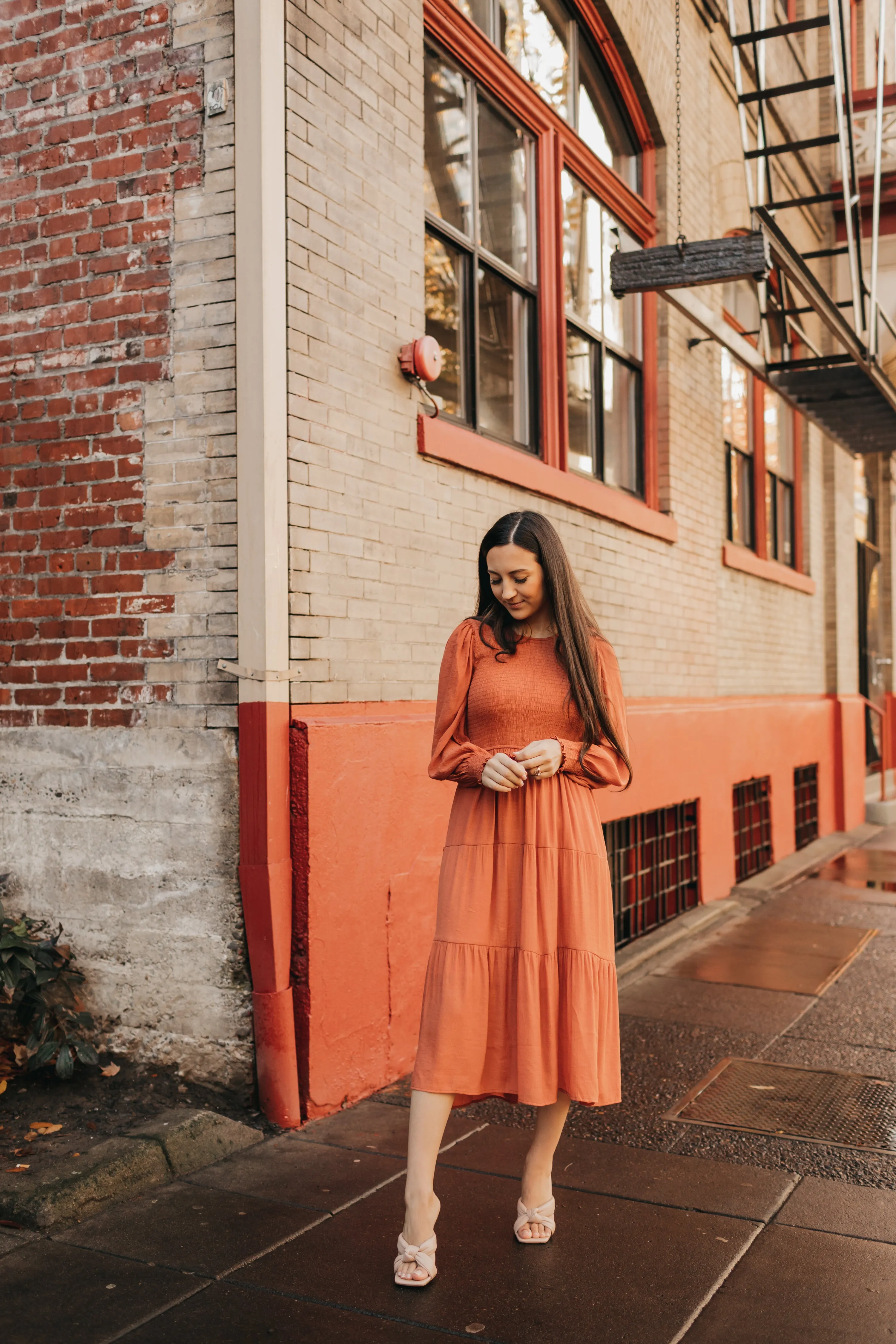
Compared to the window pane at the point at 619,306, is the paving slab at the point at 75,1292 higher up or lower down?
lower down

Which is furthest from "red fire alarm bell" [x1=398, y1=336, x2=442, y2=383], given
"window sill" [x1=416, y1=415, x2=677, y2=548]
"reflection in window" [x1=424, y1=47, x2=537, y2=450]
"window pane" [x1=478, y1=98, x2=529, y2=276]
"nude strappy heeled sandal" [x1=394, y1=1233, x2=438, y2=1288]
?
"nude strappy heeled sandal" [x1=394, y1=1233, x2=438, y2=1288]

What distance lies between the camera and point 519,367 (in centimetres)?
666

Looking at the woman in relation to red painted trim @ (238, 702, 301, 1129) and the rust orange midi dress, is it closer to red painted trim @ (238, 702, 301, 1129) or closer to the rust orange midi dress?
the rust orange midi dress

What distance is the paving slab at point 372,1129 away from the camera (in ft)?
13.3

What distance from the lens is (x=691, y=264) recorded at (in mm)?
6605

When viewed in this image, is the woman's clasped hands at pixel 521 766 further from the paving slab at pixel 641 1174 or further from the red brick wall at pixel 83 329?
the red brick wall at pixel 83 329

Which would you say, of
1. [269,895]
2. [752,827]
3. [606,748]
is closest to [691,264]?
[606,748]

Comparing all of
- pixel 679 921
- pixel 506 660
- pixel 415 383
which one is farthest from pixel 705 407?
pixel 506 660

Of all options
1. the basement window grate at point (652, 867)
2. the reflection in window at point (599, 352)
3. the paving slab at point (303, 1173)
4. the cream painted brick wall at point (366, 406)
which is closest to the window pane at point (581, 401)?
the reflection in window at point (599, 352)

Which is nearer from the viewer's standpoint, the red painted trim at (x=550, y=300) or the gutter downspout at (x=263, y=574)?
the gutter downspout at (x=263, y=574)

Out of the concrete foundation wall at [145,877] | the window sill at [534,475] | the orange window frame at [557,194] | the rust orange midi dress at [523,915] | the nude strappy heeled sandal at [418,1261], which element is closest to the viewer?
the nude strappy heeled sandal at [418,1261]

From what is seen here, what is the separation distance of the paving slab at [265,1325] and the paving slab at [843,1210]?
1177mm

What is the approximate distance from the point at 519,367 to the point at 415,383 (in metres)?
1.71

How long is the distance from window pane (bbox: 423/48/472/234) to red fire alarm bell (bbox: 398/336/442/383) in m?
1.02
